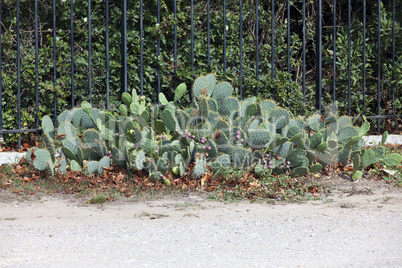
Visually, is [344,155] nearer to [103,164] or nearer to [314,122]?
[314,122]

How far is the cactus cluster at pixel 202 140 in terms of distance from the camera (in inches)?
206

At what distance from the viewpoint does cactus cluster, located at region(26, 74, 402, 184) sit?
17.2 feet

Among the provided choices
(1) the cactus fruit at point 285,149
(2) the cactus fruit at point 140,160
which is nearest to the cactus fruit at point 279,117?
(1) the cactus fruit at point 285,149

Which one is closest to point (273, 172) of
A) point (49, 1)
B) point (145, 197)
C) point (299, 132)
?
point (299, 132)

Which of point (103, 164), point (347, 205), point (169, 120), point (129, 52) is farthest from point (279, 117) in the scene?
point (129, 52)

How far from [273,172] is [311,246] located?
1.84 metres

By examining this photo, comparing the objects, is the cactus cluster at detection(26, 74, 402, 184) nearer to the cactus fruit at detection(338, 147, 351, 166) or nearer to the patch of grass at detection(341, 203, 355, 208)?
the cactus fruit at detection(338, 147, 351, 166)

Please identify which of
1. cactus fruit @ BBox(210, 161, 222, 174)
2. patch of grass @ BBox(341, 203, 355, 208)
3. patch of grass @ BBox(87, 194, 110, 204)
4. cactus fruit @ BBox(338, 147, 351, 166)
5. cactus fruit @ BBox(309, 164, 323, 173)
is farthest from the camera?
cactus fruit @ BBox(338, 147, 351, 166)

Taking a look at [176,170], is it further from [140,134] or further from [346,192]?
[346,192]

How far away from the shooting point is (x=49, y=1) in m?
6.87

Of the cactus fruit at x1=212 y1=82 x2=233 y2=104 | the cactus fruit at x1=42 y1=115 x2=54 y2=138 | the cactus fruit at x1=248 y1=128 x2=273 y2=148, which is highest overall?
the cactus fruit at x1=212 y1=82 x2=233 y2=104

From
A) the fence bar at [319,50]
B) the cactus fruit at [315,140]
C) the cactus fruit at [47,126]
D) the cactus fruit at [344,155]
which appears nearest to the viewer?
the cactus fruit at [315,140]

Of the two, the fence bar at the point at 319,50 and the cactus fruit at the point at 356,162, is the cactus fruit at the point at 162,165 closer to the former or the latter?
the cactus fruit at the point at 356,162

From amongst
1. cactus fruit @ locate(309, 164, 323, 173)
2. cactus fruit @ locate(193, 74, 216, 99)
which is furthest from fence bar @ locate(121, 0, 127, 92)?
cactus fruit @ locate(309, 164, 323, 173)
